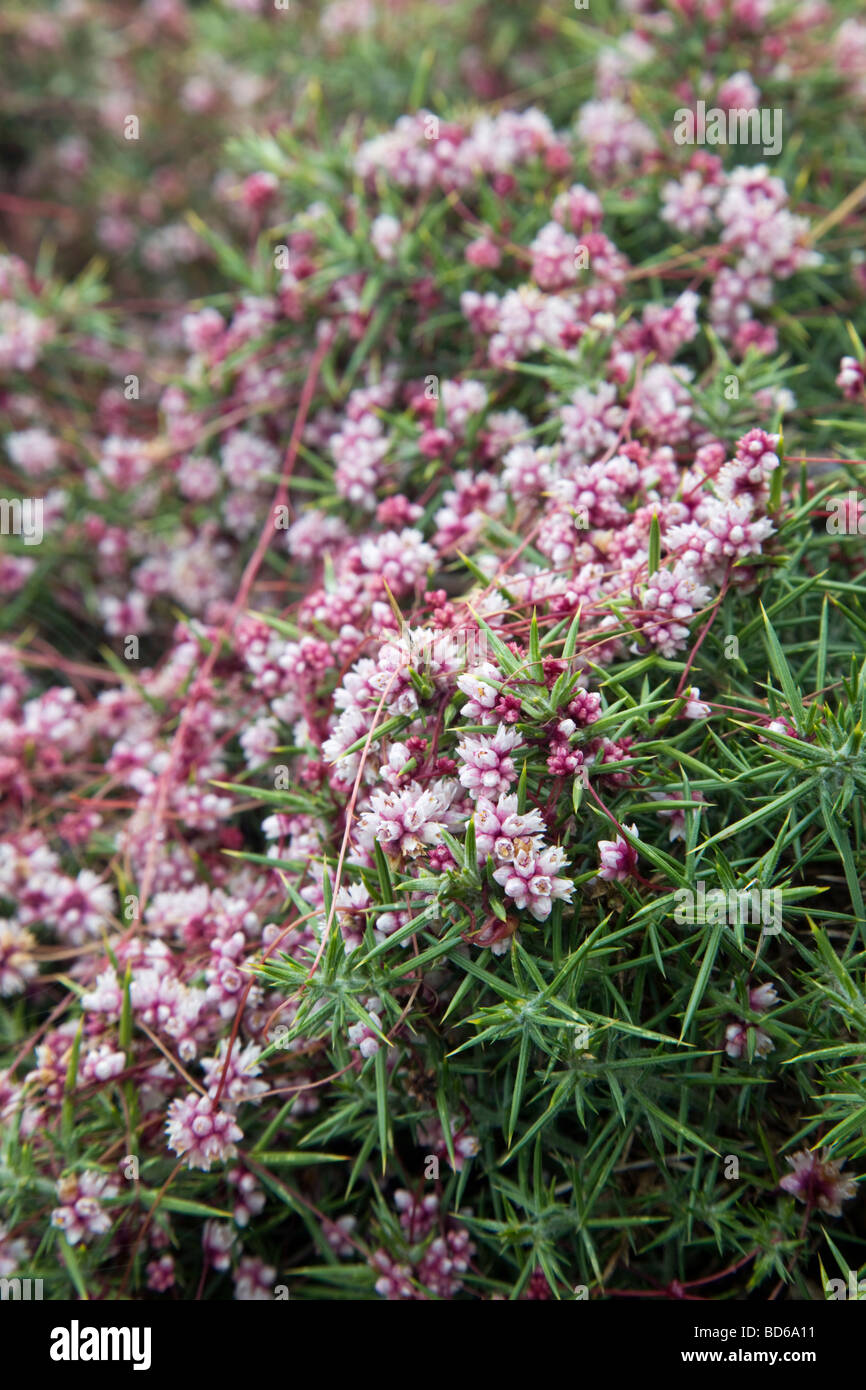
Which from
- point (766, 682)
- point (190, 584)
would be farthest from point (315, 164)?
point (766, 682)

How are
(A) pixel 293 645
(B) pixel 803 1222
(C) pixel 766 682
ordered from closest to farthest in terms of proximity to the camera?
(B) pixel 803 1222 → (C) pixel 766 682 → (A) pixel 293 645

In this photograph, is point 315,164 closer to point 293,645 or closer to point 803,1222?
point 293,645

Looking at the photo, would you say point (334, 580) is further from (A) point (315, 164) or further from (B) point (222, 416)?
(A) point (315, 164)

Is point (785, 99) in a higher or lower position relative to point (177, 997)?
higher

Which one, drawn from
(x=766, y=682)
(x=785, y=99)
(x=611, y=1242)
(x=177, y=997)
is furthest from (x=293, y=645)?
(x=785, y=99)

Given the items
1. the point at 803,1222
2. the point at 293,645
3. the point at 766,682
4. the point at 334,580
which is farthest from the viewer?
the point at 334,580

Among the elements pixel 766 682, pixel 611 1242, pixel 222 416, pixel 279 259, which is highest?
pixel 279 259
